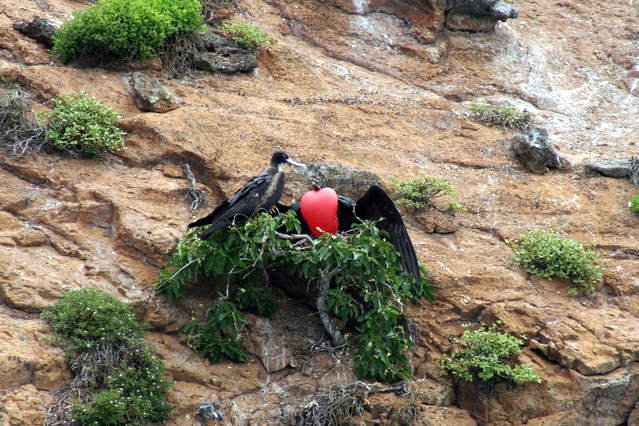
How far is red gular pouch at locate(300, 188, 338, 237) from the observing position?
23.1 ft

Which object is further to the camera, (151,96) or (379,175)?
(151,96)

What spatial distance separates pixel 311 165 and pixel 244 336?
6.82ft

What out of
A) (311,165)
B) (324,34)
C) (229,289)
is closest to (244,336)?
(229,289)

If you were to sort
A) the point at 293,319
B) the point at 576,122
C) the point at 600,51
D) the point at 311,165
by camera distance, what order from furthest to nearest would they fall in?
the point at 600,51 < the point at 576,122 < the point at 311,165 < the point at 293,319

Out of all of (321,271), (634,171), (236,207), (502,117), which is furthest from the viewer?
(502,117)

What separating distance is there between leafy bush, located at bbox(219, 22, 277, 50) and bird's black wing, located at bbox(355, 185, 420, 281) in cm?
391

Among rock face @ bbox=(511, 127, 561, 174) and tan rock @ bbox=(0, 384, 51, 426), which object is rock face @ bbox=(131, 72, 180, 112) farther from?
rock face @ bbox=(511, 127, 561, 174)

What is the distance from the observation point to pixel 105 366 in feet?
20.9

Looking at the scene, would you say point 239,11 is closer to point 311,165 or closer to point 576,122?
point 311,165

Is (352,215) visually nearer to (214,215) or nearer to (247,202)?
(247,202)

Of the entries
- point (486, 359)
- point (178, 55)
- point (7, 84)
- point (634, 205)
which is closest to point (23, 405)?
point (486, 359)

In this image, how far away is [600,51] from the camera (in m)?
12.4

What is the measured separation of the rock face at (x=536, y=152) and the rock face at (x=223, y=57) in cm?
337

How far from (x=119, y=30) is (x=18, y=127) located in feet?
6.19
